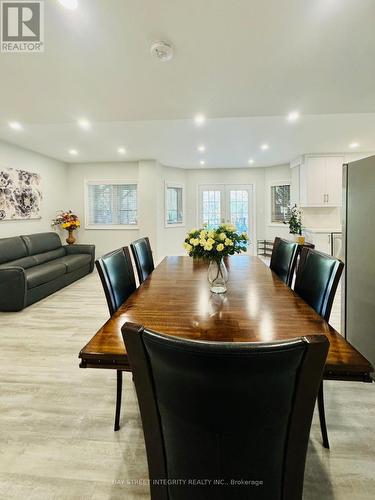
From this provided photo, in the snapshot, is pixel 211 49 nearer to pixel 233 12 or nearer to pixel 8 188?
pixel 233 12

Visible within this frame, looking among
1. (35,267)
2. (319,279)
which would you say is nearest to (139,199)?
(35,267)

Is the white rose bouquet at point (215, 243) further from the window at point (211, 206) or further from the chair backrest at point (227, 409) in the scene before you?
the window at point (211, 206)

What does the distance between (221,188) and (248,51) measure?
6.33 m

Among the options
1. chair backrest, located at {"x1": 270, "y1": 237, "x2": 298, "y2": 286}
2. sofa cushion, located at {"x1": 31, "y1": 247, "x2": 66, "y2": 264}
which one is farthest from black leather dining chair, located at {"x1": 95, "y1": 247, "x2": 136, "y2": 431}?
sofa cushion, located at {"x1": 31, "y1": 247, "x2": 66, "y2": 264}

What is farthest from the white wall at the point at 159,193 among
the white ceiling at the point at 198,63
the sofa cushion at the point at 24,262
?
the white ceiling at the point at 198,63

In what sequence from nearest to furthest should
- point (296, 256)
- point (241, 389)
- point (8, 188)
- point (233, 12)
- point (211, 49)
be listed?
point (241, 389), point (233, 12), point (211, 49), point (296, 256), point (8, 188)

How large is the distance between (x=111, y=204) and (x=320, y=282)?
6.33 meters

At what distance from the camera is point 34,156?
18.8ft

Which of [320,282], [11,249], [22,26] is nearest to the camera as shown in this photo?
[320,282]

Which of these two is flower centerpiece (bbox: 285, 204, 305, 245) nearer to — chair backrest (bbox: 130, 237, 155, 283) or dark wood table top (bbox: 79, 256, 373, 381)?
chair backrest (bbox: 130, 237, 155, 283)

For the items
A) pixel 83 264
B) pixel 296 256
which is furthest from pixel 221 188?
pixel 296 256

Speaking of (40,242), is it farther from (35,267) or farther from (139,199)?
(139,199)

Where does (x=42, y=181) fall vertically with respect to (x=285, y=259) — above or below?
above

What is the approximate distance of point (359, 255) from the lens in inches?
90.0
